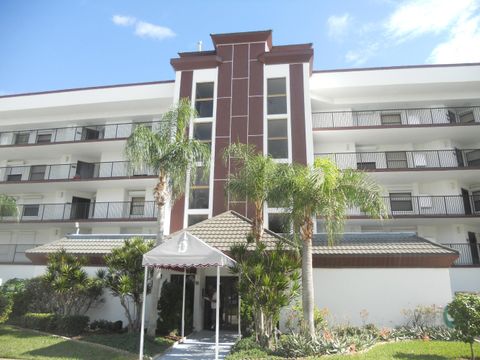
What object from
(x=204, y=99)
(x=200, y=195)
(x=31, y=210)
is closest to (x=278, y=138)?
(x=204, y=99)

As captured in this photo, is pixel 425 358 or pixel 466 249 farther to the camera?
pixel 466 249

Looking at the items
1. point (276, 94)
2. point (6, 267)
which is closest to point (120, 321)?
point (6, 267)

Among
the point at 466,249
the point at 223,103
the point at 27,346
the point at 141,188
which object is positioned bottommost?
the point at 27,346

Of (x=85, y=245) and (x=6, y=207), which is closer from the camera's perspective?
(x=85, y=245)

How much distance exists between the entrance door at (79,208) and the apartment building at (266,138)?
11 cm

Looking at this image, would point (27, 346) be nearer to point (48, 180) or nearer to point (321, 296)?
point (321, 296)

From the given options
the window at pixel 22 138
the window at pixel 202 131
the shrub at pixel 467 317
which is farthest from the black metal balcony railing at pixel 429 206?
the window at pixel 22 138

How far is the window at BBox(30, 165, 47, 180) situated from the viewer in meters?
29.6

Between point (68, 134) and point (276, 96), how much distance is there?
55.2 ft

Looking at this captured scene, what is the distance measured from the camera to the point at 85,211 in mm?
28266

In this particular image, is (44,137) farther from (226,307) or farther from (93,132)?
(226,307)

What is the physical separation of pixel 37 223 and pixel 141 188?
7698 millimetres

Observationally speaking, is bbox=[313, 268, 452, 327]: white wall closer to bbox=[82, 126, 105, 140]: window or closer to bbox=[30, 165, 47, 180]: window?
bbox=[82, 126, 105, 140]: window

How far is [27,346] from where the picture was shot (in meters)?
11.5
